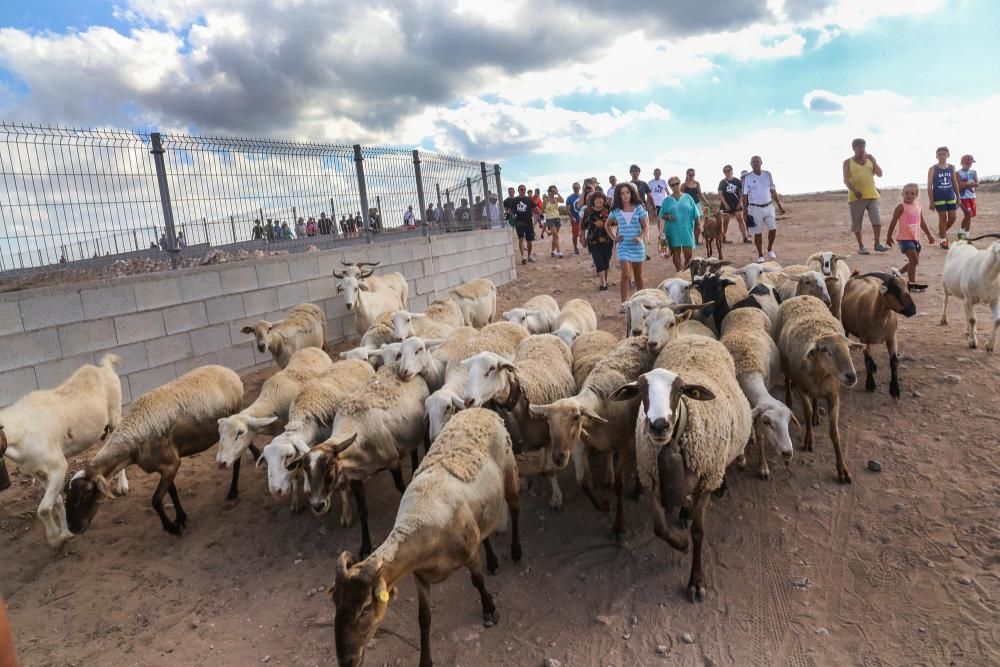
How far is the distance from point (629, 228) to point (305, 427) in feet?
22.4

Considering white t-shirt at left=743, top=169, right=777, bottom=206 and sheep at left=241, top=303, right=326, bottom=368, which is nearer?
sheep at left=241, top=303, right=326, bottom=368

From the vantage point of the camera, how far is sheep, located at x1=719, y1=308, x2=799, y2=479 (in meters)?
5.02

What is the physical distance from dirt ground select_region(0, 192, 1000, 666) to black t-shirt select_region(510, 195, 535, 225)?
1306cm

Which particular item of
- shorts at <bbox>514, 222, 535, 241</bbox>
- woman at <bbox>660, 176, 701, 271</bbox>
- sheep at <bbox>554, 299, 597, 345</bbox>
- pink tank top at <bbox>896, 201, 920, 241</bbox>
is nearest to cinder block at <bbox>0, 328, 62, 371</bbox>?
sheep at <bbox>554, 299, 597, 345</bbox>

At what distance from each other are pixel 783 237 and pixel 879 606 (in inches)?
628

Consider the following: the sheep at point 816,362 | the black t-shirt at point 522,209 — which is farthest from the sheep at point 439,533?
the black t-shirt at point 522,209

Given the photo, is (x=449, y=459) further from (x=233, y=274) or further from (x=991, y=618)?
(x=233, y=274)

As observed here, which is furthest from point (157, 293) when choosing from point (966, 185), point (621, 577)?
point (966, 185)

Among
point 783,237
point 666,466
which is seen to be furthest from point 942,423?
point 783,237

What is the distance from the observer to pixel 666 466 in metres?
4.17

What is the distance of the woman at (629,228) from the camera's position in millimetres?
10406

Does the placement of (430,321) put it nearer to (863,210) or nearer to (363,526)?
(363,526)

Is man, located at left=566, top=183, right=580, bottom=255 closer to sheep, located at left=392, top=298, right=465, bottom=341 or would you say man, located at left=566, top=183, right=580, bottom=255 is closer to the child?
the child

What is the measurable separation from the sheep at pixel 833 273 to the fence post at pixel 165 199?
29.1ft
